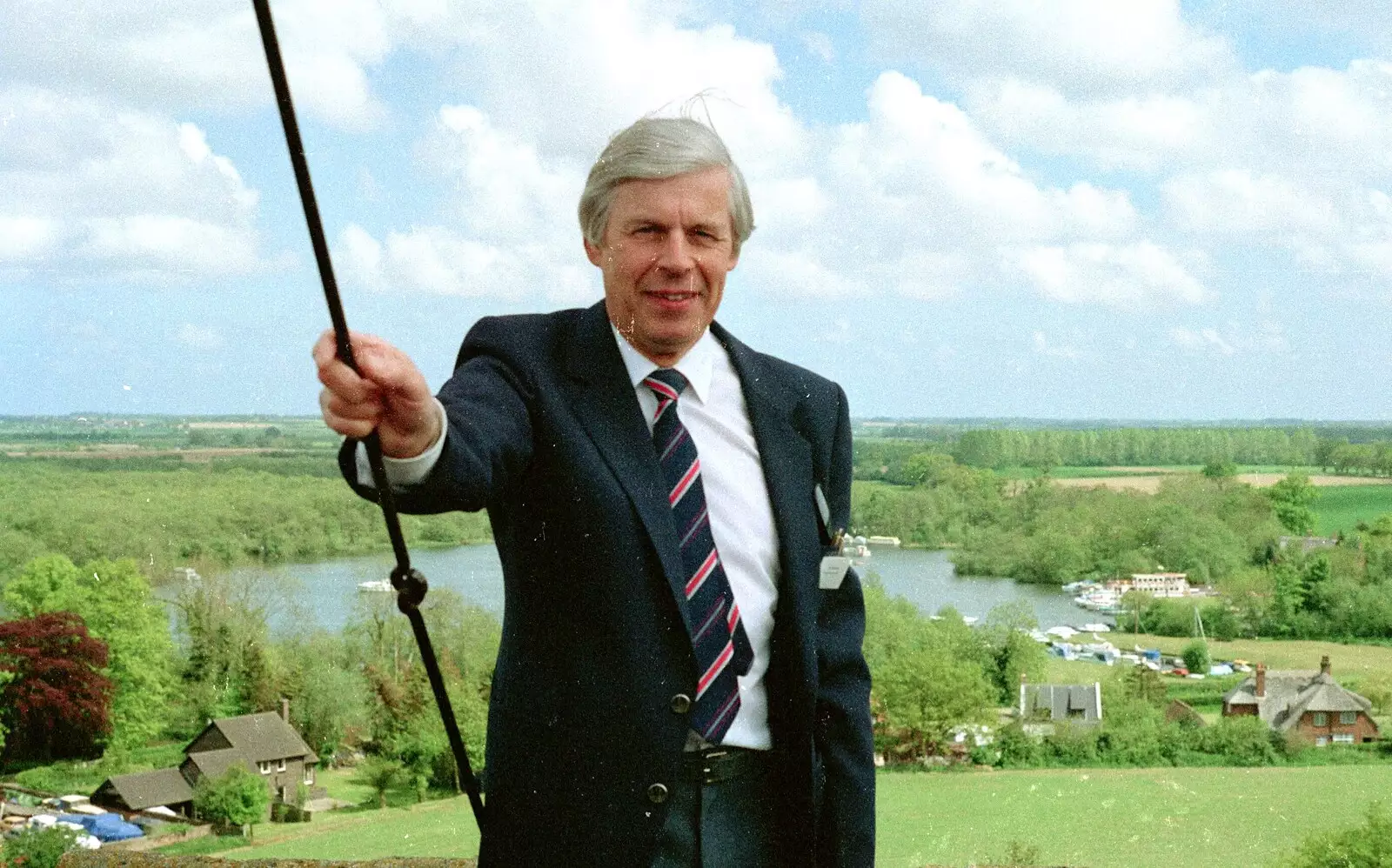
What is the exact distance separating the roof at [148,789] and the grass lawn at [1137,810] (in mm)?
5106

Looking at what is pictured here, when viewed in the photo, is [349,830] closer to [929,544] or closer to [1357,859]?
[929,544]

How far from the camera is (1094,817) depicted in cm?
938

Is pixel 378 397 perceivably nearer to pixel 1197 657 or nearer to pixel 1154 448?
pixel 1197 657

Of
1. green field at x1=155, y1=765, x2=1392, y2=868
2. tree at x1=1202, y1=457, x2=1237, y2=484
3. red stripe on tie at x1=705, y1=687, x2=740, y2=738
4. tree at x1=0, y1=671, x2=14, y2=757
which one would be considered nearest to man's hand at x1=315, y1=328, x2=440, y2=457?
red stripe on tie at x1=705, y1=687, x2=740, y2=738

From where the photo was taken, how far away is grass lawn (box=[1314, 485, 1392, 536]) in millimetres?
10148

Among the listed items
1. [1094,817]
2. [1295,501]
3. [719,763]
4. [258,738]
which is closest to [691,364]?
[719,763]

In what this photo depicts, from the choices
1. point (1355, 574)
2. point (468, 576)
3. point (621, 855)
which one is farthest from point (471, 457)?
point (1355, 574)

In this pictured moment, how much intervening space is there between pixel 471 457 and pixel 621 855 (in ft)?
1.99

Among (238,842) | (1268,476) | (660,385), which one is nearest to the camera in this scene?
(660,385)

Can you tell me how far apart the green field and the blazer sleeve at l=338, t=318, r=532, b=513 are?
7.68 meters

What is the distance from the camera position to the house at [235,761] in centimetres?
951

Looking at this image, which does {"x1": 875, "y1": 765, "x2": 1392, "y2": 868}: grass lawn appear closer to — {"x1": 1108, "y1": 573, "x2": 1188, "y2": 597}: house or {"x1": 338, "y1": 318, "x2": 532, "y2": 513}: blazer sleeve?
{"x1": 1108, "y1": 573, "x2": 1188, "y2": 597}: house

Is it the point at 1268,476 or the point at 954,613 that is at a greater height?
the point at 1268,476

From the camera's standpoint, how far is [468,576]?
28.5 ft
